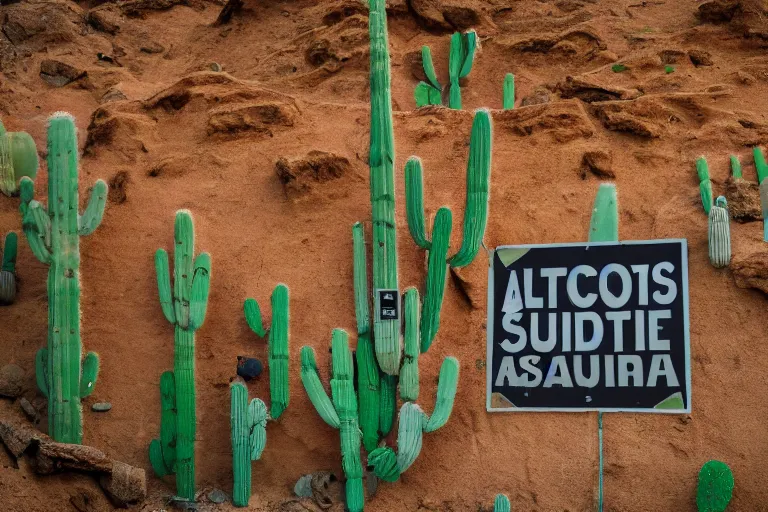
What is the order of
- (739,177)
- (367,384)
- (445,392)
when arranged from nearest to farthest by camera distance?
(445,392) → (367,384) → (739,177)

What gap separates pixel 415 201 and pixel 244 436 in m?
2.30

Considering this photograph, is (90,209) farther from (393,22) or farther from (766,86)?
(766,86)

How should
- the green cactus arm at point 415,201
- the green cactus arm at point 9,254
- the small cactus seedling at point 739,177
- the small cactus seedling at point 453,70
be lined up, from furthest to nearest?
the small cactus seedling at point 453,70, the green cactus arm at point 9,254, the small cactus seedling at point 739,177, the green cactus arm at point 415,201

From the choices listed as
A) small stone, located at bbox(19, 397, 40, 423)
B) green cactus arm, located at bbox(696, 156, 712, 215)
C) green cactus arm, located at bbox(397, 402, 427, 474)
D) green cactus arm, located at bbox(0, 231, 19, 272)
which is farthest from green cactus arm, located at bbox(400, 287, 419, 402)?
green cactus arm, located at bbox(0, 231, 19, 272)

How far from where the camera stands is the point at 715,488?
9.45 m

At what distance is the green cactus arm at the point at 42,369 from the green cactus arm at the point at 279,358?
6.06 ft

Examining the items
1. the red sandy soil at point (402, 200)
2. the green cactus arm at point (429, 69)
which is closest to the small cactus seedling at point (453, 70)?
the green cactus arm at point (429, 69)

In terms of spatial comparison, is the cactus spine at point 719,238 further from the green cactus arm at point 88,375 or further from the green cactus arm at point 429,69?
the green cactus arm at point 88,375

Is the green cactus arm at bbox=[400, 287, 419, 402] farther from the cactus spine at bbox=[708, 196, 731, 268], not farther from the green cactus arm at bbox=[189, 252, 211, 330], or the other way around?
the cactus spine at bbox=[708, 196, 731, 268]

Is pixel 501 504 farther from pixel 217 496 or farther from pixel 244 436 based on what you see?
pixel 217 496

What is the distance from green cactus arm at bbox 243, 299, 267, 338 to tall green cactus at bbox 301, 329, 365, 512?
2.37ft

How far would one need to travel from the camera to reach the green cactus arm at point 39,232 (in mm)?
10195

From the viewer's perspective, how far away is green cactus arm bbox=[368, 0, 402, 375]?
984 cm

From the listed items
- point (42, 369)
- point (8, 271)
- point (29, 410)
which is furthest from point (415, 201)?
point (8, 271)
